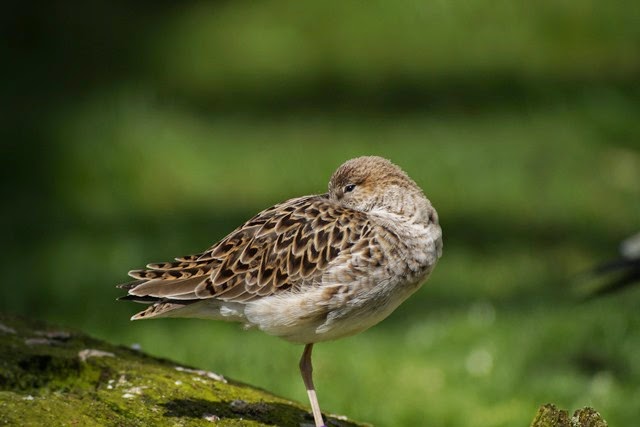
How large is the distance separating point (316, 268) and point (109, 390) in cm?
122

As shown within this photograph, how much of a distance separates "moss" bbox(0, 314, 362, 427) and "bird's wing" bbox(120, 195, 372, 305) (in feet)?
1.59

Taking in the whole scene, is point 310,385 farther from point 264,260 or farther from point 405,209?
point 405,209

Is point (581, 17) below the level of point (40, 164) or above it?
above

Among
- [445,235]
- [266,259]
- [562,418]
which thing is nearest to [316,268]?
[266,259]

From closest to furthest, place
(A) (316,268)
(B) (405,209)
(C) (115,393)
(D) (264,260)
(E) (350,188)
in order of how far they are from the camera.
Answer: (C) (115,393) → (A) (316,268) → (D) (264,260) → (B) (405,209) → (E) (350,188)

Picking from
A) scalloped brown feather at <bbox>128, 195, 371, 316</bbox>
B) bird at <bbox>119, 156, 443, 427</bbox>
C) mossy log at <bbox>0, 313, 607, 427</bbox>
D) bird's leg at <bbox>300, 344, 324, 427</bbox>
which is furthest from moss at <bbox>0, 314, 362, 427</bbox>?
scalloped brown feather at <bbox>128, 195, 371, 316</bbox>

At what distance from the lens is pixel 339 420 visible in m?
6.77

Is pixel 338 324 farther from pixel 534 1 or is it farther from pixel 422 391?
pixel 534 1

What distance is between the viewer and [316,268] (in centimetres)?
623

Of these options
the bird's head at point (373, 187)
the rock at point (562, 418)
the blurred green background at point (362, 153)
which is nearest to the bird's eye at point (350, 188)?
the bird's head at point (373, 187)

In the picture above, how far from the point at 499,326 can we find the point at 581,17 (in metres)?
6.11

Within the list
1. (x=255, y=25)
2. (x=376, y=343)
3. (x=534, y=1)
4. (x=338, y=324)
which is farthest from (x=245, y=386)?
(x=534, y=1)

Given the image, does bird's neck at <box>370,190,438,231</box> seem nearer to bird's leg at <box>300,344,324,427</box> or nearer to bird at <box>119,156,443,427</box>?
bird at <box>119,156,443,427</box>

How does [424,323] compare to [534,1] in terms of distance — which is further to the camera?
[534,1]
